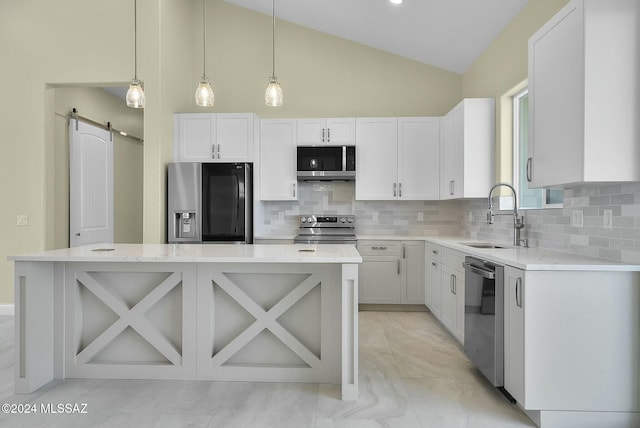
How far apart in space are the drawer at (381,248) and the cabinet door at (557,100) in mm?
2112

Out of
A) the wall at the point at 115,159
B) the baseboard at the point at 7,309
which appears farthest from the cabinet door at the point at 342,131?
the baseboard at the point at 7,309

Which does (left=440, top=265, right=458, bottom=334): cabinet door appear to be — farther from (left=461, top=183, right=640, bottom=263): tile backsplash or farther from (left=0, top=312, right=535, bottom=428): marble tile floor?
(left=461, top=183, right=640, bottom=263): tile backsplash

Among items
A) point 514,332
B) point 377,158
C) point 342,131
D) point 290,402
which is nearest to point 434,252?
point 377,158

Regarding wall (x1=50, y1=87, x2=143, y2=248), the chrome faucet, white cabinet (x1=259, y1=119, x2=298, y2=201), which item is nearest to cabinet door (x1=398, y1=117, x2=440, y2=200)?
white cabinet (x1=259, y1=119, x2=298, y2=201)

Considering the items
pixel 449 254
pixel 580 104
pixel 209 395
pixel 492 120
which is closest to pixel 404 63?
pixel 492 120

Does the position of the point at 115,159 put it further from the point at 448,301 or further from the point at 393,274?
the point at 448,301

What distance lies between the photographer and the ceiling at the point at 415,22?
12.1 ft

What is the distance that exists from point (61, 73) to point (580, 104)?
4889mm

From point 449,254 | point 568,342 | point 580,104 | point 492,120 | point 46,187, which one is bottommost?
point 568,342

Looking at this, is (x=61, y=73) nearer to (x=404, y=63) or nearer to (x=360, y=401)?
(x=404, y=63)

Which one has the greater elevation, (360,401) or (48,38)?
(48,38)

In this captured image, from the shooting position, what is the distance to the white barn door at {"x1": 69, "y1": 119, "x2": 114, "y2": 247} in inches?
189

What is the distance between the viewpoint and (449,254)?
12.1 ft

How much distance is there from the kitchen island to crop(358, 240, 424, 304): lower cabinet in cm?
198
